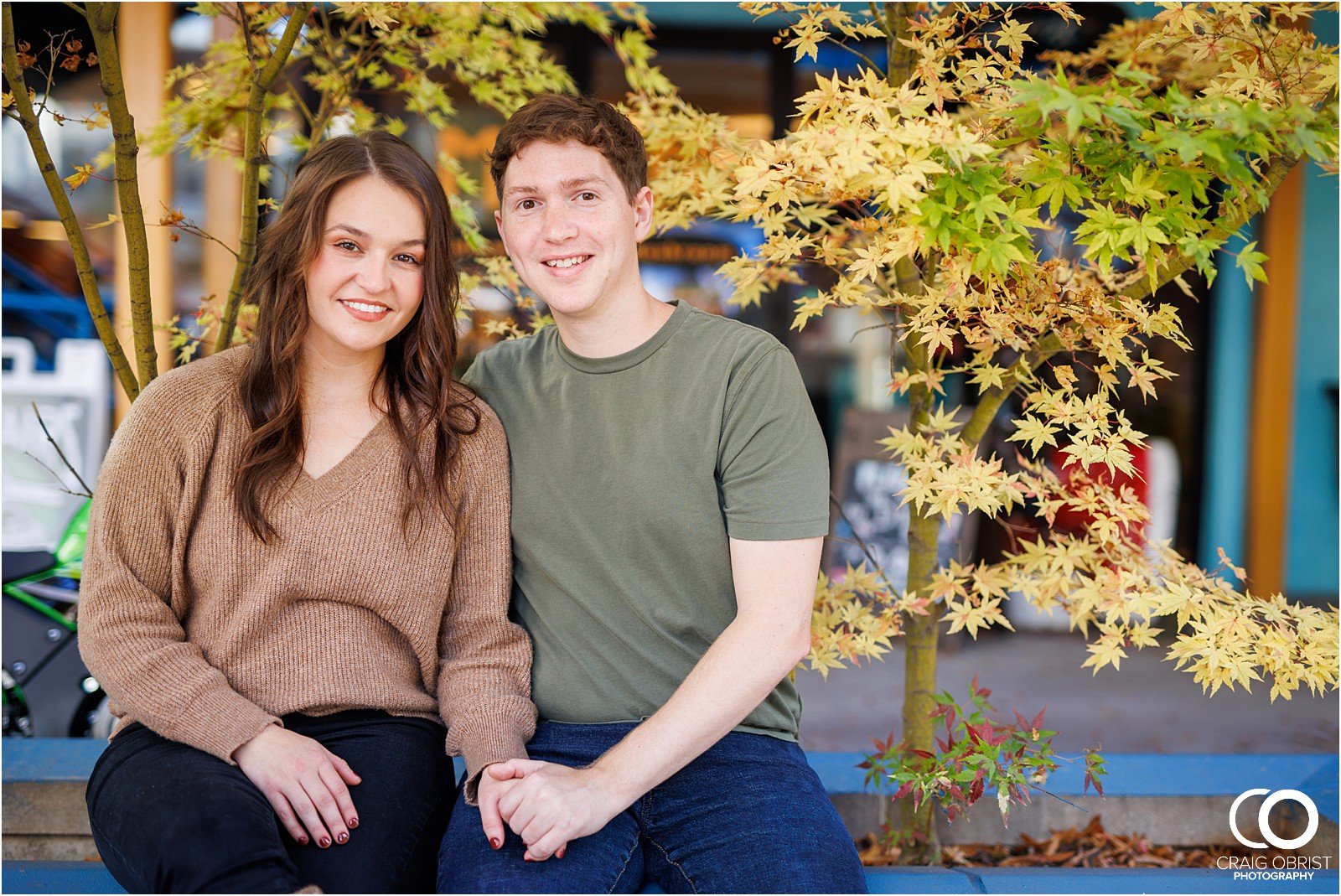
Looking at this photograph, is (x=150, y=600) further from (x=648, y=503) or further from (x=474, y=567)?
(x=648, y=503)

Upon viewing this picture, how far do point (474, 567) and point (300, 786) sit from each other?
1.46 ft

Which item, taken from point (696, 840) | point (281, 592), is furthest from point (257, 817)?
point (696, 840)

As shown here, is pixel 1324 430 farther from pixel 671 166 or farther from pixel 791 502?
pixel 791 502

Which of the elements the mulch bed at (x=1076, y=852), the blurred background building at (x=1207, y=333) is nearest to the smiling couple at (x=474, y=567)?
the mulch bed at (x=1076, y=852)

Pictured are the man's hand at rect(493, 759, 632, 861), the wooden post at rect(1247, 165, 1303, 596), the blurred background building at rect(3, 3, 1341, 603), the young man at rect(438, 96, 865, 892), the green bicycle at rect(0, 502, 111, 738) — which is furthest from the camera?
the wooden post at rect(1247, 165, 1303, 596)

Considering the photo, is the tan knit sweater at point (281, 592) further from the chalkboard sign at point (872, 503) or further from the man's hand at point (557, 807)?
the chalkboard sign at point (872, 503)

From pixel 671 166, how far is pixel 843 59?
3.19 m

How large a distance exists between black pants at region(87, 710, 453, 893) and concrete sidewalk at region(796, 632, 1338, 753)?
2.03 metres

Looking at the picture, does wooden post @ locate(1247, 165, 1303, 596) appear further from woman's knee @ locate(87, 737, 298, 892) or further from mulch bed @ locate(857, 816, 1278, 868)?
woman's knee @ locate(87, 737, 298, 892)

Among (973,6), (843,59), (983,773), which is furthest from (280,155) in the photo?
(983,773)

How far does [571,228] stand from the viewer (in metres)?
1.86

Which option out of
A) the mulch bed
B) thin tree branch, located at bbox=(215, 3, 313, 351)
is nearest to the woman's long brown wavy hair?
thin tree branch, located at bbox=(215, 3, 313, 351)

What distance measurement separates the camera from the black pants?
1462 mm

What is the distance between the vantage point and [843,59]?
528 cm
